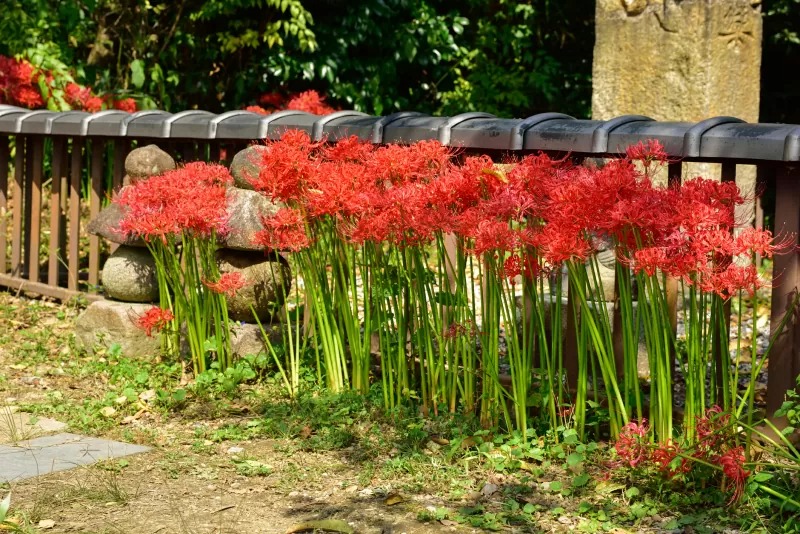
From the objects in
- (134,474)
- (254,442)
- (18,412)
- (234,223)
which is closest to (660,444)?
(254,442)

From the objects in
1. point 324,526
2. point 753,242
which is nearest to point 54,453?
point 324,526

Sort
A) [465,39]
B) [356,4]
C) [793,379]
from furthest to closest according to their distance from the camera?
[465,39] < [356,4] < [793,379]

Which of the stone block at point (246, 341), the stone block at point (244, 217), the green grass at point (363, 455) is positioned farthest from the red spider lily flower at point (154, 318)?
the stone block at point (244, 217)

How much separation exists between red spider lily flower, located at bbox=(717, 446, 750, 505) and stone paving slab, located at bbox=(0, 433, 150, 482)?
2341 millimetres

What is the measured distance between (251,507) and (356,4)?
7683 millimetres

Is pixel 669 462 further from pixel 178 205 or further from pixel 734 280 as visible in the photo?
pixel 178 205

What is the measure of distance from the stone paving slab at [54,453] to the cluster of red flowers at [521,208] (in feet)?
3.77

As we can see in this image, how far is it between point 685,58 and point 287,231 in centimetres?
449

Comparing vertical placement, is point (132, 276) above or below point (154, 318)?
above

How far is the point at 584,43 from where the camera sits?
486 inches

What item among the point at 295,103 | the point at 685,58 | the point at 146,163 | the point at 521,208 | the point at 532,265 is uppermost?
the point at 685,58

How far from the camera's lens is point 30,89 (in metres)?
9.29

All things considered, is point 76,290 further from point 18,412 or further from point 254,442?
point 254,442

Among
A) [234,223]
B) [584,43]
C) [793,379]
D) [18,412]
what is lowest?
[18,412]
